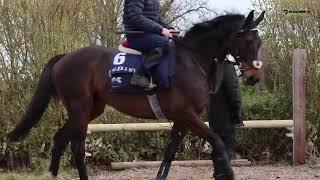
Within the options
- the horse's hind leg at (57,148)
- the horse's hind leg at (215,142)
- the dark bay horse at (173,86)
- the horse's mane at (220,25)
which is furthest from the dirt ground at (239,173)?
the horse's mane at (220,25)

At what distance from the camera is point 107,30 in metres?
14.5

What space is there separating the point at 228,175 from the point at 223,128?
109cm

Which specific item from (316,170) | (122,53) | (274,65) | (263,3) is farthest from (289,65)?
(122,53)

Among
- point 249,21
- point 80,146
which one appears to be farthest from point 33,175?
point 249,21

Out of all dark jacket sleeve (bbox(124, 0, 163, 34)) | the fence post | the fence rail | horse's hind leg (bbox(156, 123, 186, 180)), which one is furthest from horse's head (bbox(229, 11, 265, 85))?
the fence post

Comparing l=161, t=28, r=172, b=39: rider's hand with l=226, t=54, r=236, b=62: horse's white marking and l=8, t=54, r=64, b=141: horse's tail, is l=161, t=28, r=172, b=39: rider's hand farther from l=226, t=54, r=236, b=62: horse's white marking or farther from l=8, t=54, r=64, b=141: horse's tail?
l=8, t=54, r=64, b=141: horse's tail

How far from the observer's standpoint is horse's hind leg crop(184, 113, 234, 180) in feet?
20.1

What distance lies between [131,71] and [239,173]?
9.66ft

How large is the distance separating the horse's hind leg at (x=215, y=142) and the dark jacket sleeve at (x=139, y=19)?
1029 millimetres

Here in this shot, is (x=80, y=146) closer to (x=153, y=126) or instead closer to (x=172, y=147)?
(x=172, y=147)

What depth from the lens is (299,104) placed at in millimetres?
9438

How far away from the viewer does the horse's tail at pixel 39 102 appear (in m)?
7.56

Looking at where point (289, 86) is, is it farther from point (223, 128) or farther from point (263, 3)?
point (223, 128)

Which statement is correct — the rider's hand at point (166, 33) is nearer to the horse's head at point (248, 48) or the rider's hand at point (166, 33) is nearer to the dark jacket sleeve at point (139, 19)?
the dark jacket sleeve at point (139, 19)
